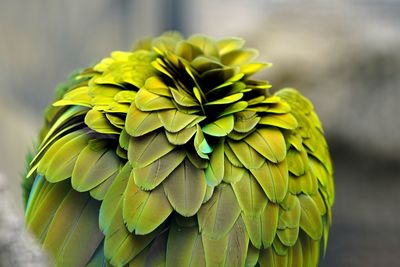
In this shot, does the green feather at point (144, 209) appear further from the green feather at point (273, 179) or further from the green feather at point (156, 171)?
the green feather at point (273, 179)

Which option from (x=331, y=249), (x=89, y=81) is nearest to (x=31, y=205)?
(x=89, y=81)

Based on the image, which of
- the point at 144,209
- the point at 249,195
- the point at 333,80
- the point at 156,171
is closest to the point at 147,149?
the point at 156,171

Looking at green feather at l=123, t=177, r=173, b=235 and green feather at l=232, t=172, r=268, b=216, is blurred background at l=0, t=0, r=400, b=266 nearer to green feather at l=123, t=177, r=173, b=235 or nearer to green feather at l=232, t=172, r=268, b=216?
green feather at l=232, t=172, r=268, b=216

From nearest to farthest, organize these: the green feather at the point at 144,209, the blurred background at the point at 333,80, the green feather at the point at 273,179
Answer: the green feather at the point at 144,209 < the green feather at the point at 273,179 < the blurred background at the point at 333,80

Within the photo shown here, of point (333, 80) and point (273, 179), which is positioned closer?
point (273, 179)


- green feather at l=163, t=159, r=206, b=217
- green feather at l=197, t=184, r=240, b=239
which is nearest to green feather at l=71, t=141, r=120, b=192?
green feather at l=163, t=159, r=206, b=217

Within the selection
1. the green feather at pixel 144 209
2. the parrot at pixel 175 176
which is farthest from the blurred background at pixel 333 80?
the green feather at pixel 144 209

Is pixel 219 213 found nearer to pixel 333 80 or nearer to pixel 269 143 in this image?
pixel 269 143
